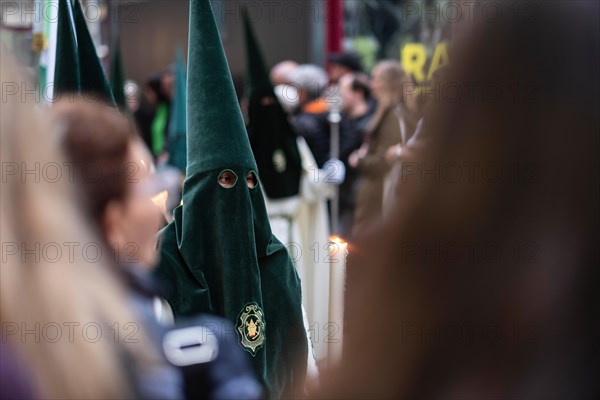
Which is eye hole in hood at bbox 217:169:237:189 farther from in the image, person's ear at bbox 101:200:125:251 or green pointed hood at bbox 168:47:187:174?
green pointed hood at bbox 168:47:187:174

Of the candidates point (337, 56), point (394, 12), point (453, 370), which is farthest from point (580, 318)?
point (394, 12)

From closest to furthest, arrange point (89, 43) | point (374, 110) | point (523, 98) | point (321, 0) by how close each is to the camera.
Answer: point (523, 98), point (89, 43), point (374, 110), point (321, 0)

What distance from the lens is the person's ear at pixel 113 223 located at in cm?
134

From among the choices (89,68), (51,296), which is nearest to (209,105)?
(89,68)

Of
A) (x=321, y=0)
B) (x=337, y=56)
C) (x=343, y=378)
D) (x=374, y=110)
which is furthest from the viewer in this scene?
(x=321, y=0)

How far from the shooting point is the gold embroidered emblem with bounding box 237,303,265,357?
2139mm

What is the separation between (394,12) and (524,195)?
11.6m

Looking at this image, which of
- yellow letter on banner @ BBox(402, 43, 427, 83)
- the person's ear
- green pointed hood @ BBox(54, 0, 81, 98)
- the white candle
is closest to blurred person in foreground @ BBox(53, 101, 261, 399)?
the person's ear

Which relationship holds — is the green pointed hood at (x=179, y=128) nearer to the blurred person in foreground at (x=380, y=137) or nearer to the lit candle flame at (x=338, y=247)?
the blurred person in foreground at (x=380, y=137)

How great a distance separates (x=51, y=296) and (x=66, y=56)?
4.67 feet

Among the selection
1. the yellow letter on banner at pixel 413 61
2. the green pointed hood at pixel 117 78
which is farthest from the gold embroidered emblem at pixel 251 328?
the yellow letter on banner at pixel 413 61

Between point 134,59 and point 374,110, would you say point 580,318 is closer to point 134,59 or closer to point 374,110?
point 374,110

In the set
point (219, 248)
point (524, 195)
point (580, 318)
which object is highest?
point (524, 195)

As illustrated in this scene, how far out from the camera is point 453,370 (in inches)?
40.8
